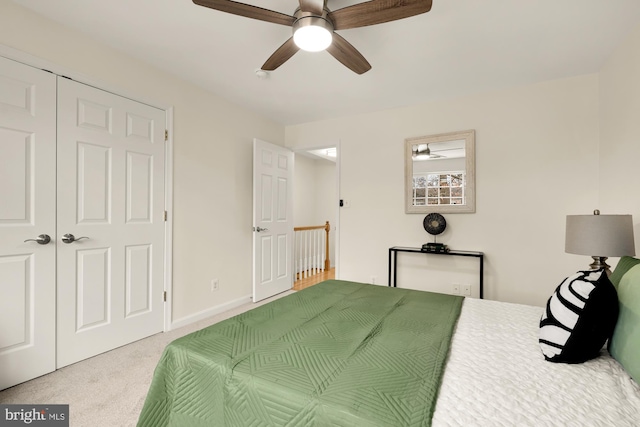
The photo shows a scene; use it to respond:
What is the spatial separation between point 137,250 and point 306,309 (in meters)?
1.75

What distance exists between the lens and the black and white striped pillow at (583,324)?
3.43ft

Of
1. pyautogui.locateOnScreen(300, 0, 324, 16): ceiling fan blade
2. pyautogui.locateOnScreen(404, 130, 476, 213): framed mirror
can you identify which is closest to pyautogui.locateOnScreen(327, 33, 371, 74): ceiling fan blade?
pyautogui.locateOnScreen(300, 0, 324, 16): ceiling fan blade

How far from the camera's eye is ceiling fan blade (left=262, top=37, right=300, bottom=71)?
1.86 metres

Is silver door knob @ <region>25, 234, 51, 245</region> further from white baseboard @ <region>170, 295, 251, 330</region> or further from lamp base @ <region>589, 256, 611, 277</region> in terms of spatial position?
lamp base @ <region>589, 256, 611, 277</region>

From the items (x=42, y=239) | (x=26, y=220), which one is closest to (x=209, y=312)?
(x=42, y=239)

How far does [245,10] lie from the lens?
158 cm

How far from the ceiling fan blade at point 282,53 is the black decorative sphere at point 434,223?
2.22 metres

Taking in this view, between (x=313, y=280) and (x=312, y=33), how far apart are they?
377 cm

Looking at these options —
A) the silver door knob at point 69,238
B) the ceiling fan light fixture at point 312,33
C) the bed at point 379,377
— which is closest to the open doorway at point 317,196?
the silver door knob at point 69,238

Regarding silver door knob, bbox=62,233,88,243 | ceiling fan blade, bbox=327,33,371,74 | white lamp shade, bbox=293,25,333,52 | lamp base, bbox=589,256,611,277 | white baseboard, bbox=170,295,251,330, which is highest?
ceiling fan blade, bbox=327,33,371,74

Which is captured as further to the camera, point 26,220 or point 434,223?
point 434,223

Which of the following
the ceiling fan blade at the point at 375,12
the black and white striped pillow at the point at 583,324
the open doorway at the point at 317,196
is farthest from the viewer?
the open doorway at the point at 317,196

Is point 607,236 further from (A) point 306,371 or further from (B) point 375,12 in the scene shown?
(A) point 306,371

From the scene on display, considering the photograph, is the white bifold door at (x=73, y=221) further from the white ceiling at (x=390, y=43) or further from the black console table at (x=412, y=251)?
the black console table at (x=412, y=251)
